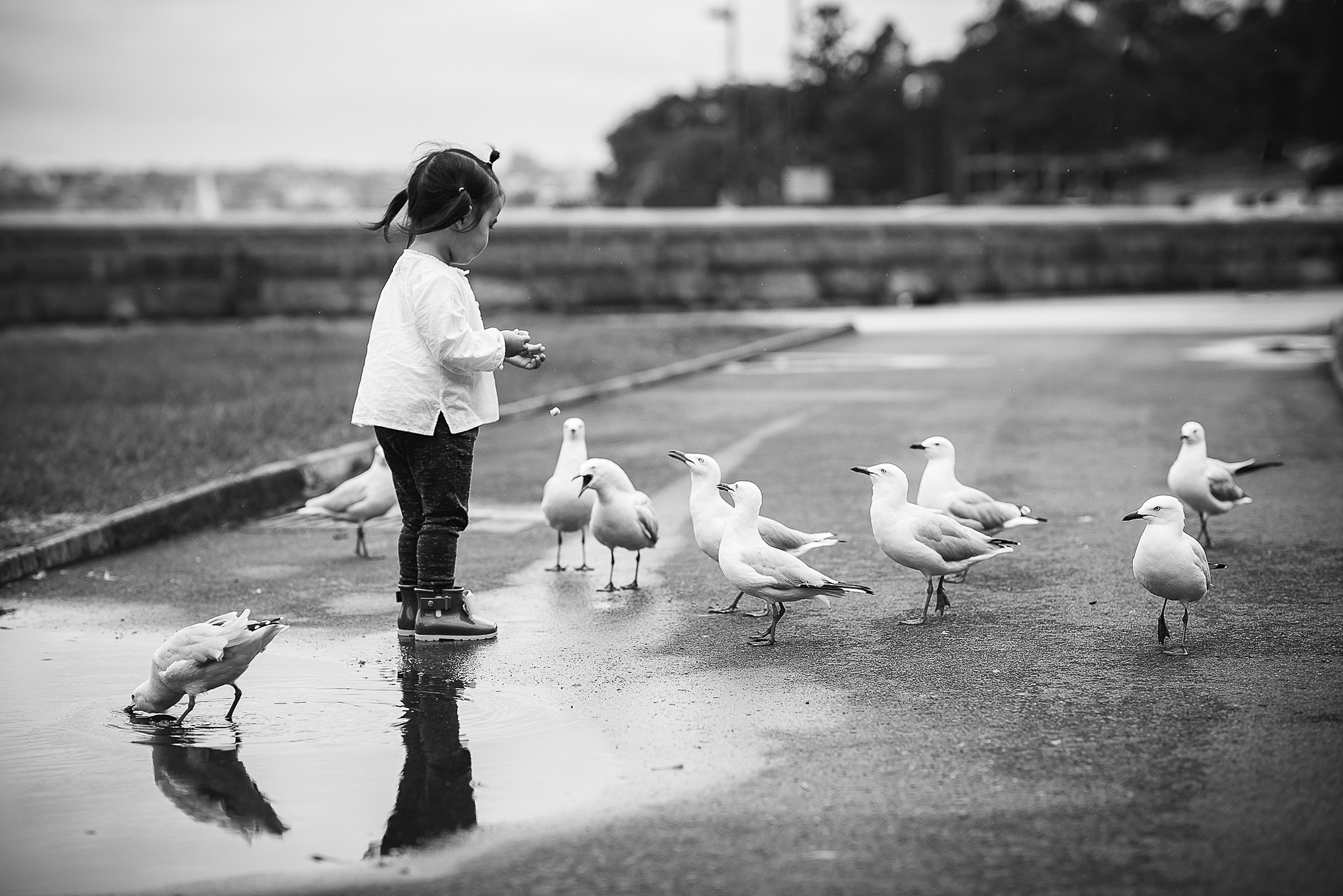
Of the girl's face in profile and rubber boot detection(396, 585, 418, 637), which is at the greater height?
the girl's face in profile

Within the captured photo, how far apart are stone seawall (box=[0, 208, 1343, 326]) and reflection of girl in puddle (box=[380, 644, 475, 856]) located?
20900 mm

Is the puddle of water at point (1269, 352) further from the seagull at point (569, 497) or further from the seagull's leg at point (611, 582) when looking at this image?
the seagull's leg at point (611, 582)

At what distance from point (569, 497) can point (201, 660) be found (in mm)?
2727

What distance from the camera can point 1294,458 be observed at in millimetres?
10508

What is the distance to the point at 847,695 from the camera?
16.9 ft

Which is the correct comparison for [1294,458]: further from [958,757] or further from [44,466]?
[44,466]

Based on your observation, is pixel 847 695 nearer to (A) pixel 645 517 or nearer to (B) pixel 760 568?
(B) pixel 760 568

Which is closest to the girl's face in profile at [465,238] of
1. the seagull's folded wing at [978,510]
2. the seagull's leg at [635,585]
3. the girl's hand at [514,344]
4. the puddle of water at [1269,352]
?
the girl's hand at [514,344]

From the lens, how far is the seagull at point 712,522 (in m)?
6.59

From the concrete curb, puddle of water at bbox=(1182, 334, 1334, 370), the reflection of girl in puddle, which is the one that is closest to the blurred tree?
puddle of water at bbox=(1182, 334, 1334, 370)

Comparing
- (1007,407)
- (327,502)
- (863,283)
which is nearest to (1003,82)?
(863,283)

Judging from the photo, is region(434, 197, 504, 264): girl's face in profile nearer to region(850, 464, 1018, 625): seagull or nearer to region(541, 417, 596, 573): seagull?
region(541, 417, 596, 573): seagull

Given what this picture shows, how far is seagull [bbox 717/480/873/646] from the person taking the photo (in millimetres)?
5883

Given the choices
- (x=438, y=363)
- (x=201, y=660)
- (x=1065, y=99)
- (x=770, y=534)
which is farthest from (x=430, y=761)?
(x=1065, y=99)
